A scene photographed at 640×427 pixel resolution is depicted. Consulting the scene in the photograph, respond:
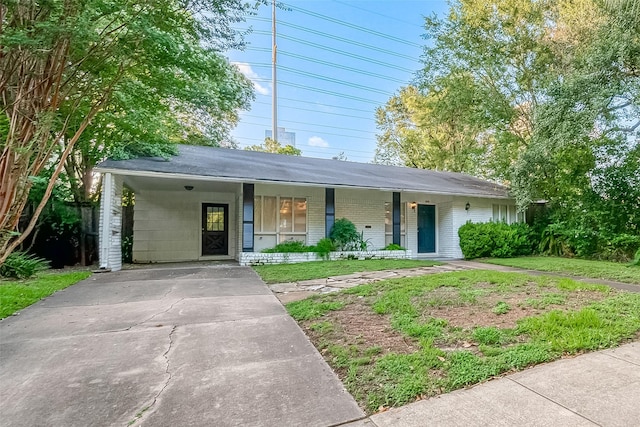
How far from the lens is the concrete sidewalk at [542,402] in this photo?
6.25ft

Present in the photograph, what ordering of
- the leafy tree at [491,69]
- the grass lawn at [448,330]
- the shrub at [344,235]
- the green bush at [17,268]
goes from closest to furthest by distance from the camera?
1. the grass lawn at [448,330]
2. the green bush at [17,268]
3. the shrub at [344,235]
4. the leafy tree at [491,69]

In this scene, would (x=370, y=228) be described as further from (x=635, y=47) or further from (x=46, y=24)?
(x=46, y=24)

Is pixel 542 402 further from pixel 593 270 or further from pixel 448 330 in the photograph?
pixel 593 270

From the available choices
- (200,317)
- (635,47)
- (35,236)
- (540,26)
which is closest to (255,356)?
(200,317)

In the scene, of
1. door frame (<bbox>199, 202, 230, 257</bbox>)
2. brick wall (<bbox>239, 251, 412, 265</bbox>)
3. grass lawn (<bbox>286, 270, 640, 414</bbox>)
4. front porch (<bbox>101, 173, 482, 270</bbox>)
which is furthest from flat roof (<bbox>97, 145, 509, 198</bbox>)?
grass lawn (<bbox>286, 270, 640, 414</bbox>)

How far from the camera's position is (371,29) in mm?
24500

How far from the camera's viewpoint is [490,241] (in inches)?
437

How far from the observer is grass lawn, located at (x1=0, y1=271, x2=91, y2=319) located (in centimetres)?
468

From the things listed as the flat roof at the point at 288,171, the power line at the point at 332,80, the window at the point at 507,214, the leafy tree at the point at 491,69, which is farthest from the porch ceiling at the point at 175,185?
the power line at the point at 332,80

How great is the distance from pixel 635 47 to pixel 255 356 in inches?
434

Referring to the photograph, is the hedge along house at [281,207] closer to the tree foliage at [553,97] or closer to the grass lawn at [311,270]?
the grass lawn at [311,270]

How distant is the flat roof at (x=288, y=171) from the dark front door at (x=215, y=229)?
1.92m

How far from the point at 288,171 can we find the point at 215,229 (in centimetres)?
355

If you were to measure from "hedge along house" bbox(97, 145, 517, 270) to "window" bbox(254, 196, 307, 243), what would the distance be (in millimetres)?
33
